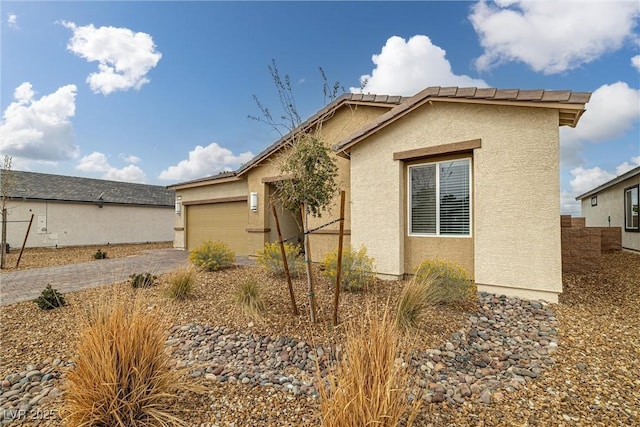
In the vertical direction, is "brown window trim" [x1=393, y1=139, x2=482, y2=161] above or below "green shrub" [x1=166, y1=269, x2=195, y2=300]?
above

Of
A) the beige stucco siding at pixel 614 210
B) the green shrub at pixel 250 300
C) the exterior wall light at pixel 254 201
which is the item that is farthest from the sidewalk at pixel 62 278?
the beige stucco siding at pixel 614 210

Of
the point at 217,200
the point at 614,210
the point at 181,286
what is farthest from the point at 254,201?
the point at 614,210

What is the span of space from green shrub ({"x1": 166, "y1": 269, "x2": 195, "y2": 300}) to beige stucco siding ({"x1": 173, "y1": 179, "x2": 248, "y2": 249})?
701cm

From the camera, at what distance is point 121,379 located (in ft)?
9.95

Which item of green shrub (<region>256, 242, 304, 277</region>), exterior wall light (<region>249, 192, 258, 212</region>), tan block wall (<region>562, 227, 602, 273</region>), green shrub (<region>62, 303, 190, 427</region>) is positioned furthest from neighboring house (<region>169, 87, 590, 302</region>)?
green shrub (<region>62, 303, 190, 427</region>)

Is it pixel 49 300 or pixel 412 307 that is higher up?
pixel 412 307

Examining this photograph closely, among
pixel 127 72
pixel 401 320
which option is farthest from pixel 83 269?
pixel 401 320

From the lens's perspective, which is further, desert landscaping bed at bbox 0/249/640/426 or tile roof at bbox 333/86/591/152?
tile roof at bbox 333/86/591/152

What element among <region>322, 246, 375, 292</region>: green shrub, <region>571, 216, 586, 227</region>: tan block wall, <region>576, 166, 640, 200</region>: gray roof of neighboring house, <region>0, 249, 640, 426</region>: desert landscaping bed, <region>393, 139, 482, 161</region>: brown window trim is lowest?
<region>0, 249, 640, 426</region>: desert landscaping bed

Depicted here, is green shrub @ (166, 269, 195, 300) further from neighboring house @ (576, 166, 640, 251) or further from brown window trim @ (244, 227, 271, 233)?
neighboring house @ (576, 166, 640, 251)

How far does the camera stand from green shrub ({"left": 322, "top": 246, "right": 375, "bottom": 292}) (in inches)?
268

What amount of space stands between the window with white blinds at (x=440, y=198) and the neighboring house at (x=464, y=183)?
0.08 ft

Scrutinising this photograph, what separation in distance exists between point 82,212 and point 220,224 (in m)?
13.4

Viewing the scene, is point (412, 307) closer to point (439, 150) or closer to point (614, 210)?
point (439, 150)
